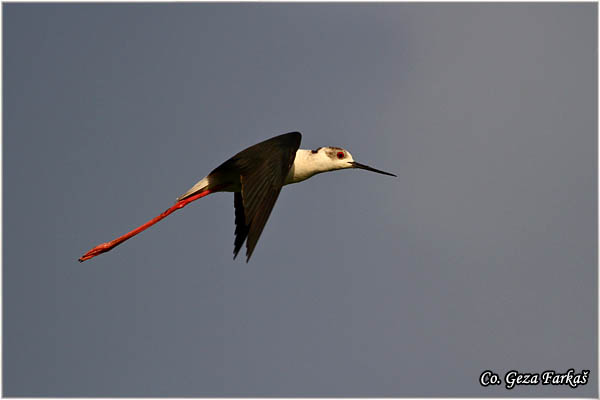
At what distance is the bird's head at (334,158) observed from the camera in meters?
8.75

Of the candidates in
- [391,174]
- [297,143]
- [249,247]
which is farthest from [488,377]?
[249,247]

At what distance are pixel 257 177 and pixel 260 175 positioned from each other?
0.14 ft


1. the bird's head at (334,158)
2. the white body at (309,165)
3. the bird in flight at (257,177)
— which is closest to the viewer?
the bird in flight at (257,177)

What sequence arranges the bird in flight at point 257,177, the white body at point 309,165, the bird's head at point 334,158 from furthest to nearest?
the bird's head at point 334,158
the white body at point 309,165
the bird in flight at point 257,177

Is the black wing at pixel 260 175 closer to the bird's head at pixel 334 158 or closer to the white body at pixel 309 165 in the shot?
the white body at pixel 309 165

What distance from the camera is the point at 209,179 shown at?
817 cm

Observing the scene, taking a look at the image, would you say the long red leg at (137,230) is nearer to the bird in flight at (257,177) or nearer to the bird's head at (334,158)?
the bird in flight at (257,177)

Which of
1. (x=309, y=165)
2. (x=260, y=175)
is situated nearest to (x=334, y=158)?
(x=309, y=165)

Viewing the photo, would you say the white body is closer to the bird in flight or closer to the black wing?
the bird in flight

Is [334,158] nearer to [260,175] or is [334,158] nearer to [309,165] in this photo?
[309,165]

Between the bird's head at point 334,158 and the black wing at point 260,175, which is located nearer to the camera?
the black wing at point 260,175

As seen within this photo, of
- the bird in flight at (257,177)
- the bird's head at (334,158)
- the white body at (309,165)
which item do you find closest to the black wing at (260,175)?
the bird in flight at (257,177)

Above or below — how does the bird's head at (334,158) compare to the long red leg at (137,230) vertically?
above

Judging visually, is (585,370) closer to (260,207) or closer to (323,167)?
(323,167)
